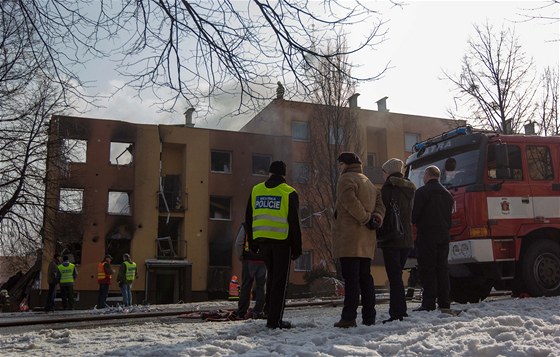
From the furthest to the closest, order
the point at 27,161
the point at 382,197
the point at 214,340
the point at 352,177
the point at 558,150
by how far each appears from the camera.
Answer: the point at 27,161 → the point at 558,150 → the point at 382,197 → the point at 352,177 → the point at 214,340

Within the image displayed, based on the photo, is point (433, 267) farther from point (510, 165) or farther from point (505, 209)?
point (510, 165)

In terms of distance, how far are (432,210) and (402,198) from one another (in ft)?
2.15

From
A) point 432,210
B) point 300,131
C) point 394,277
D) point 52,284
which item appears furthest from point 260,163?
point 394,277

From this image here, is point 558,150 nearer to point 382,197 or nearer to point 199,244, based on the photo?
point 382,197

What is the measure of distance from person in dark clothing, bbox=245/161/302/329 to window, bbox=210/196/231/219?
1116 inches

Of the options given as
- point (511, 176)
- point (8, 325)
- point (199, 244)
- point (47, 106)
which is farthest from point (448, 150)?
point (199, 244)

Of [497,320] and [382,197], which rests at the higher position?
[382,197]

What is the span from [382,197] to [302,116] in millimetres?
30780

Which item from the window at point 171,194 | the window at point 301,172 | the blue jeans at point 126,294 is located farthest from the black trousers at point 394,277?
the window at point 171,194

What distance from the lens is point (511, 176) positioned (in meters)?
9.73

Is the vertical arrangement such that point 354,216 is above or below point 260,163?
below

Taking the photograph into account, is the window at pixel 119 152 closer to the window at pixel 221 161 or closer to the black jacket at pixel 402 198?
the window at pixel 221 161

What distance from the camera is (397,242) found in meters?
6.79

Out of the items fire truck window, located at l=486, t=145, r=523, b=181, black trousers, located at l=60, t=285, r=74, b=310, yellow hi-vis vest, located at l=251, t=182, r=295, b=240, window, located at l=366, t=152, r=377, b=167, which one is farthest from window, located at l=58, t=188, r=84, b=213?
yellow hi-vis vest, located at l=251, t=182, r=295, b=240
